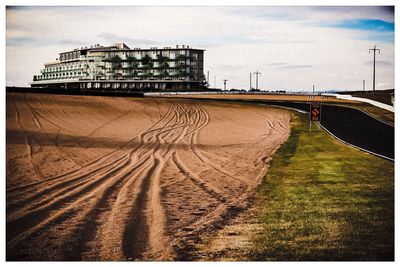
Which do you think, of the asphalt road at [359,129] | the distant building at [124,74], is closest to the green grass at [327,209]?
the asphalt road at [359,129]

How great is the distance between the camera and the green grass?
7.45 m

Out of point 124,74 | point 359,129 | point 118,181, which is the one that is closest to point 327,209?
point 118,181

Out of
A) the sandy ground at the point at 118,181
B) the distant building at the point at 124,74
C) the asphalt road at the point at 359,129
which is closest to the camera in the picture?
the sandy ground at the point at 118,181

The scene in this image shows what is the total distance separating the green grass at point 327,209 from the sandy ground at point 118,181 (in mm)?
778

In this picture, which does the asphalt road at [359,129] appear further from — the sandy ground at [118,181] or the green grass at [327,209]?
the sandy ground at [118,181]

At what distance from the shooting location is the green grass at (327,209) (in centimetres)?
745

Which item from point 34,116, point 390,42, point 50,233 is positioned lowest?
point 50,233

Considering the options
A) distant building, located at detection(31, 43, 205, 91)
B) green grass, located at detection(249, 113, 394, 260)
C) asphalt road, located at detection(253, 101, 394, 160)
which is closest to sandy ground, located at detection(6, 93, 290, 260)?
green grass, located at detection(249, 113, 394, 260)

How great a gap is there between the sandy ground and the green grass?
778 mm

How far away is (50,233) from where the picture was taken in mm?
8391

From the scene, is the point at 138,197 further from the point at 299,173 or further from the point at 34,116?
the point at 34,116

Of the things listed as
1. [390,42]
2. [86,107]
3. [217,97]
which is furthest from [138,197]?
[217,97]

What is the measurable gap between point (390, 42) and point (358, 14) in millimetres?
941

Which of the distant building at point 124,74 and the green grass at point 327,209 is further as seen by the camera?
the distant building at point 124,74
